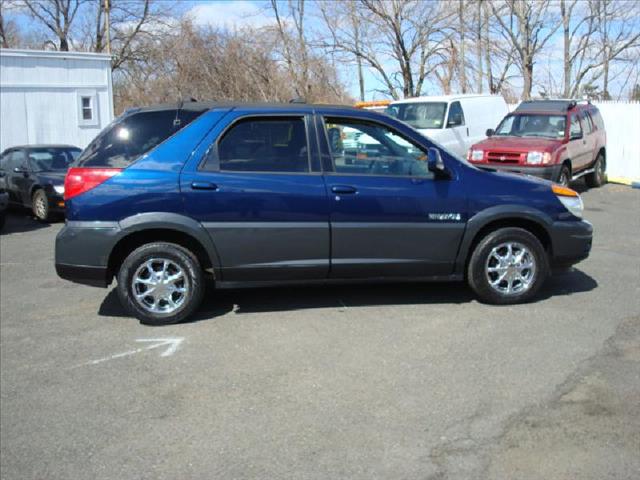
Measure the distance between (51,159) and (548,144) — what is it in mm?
9847

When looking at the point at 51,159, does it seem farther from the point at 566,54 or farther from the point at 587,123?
the point at 566,54

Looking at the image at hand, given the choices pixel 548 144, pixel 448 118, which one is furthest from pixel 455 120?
pixel 548 144

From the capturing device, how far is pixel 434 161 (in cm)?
562

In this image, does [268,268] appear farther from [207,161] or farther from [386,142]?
[386,142]

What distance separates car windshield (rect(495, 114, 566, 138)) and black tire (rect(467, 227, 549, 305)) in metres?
8.27

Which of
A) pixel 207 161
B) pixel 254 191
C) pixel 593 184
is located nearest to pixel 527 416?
pixel 254 191

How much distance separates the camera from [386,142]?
580 centimetres

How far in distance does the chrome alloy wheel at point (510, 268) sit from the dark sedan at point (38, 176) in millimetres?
8884

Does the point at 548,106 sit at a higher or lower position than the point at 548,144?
higher

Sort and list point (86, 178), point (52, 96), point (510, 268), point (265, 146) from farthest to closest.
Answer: point (52, 96) → point (510, 268) → point (265, 146) → point (86, 178)

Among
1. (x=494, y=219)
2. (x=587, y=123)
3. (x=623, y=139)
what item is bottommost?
(x=494, y=219)

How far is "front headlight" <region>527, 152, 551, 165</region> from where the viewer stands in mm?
12273

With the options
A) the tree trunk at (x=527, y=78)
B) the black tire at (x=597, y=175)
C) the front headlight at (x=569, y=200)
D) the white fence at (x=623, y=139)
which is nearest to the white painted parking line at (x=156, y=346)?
the front headlight at (x=569, y=200)

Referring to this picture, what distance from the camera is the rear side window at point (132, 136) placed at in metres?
5.46
